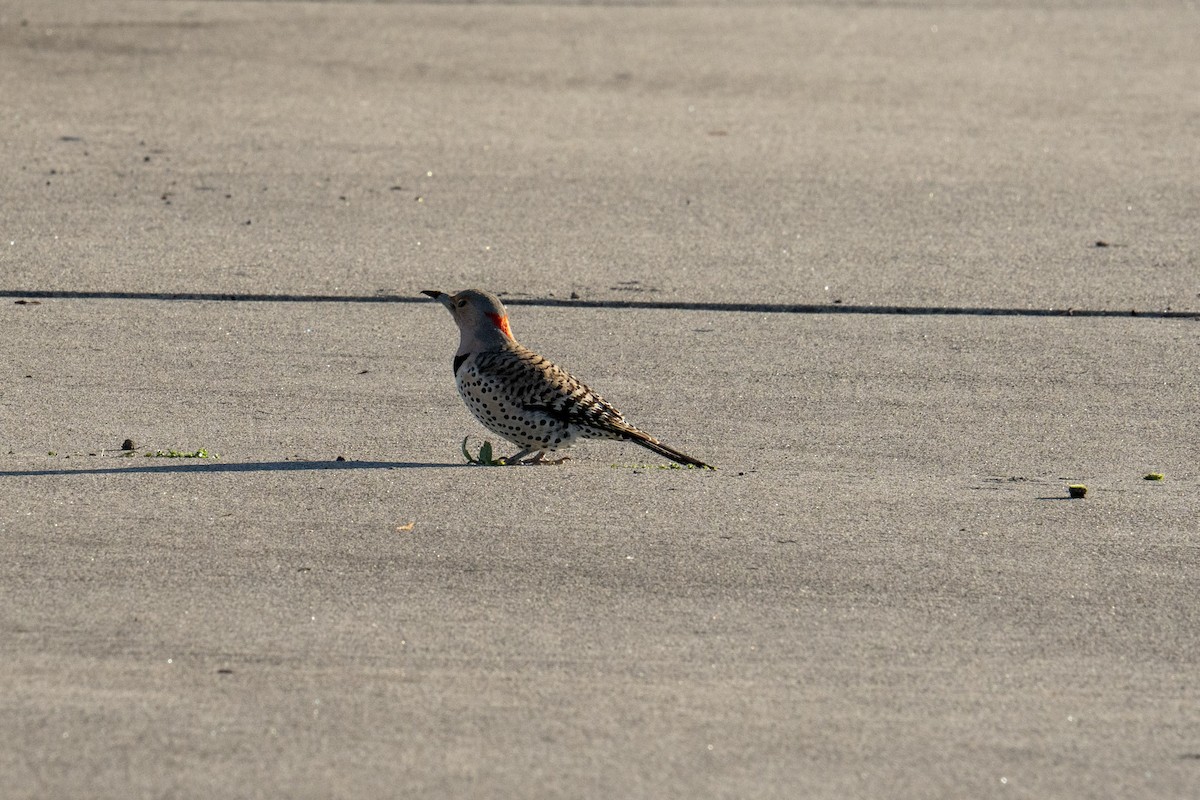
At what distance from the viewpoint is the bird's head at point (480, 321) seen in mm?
7555

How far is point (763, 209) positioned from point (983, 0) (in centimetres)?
680

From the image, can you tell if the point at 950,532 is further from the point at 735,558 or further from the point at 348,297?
the point at 348,297

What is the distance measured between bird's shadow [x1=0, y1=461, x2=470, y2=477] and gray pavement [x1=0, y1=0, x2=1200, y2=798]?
1.3 inches

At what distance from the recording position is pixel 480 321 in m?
7.57

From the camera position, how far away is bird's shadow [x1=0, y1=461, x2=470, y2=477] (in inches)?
267

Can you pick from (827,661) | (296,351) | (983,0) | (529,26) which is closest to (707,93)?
(529,26)

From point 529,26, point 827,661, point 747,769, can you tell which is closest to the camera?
point 747,769

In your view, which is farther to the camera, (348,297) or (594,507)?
(348,297)

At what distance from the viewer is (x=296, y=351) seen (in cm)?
865

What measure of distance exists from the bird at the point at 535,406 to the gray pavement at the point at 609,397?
20 centimetres

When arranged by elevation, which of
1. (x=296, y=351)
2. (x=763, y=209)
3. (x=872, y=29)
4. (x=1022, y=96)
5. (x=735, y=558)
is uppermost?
(x=872, y=29)

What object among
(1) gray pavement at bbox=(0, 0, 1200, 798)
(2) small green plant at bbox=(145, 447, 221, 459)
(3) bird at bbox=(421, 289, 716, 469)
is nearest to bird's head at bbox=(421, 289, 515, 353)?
(3) bird at bbox=(421, 289, 716, 469)

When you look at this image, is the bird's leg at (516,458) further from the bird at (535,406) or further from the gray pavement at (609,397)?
the gray pavement at (609,397)

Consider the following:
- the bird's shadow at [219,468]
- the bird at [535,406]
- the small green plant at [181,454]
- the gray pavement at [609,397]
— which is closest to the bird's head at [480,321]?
the bird at [535,406]
